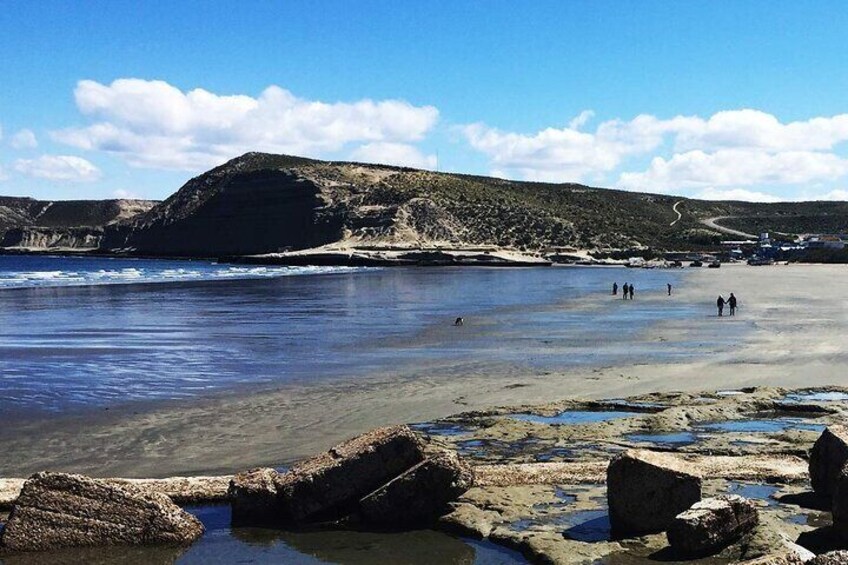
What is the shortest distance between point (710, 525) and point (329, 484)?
13.6 feet

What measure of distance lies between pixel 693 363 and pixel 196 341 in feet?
52.5

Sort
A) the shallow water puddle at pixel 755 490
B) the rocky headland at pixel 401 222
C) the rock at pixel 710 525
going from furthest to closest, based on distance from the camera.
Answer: the rocky headland at pixel 401 222, the shallow water puddle at pixel 755 490, the rock at pixel 710 525

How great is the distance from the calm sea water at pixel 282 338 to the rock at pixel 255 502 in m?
8.61

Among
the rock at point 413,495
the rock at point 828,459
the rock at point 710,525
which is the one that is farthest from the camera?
the rock at point 413,495

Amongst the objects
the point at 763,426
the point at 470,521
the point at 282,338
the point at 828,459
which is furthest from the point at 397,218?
the point at 828,459

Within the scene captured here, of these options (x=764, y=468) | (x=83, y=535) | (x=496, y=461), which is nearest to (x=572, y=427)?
(x=496, y=461)

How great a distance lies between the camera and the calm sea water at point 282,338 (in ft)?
67.4

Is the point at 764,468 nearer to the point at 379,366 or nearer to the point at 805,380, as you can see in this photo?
the point at 805,380

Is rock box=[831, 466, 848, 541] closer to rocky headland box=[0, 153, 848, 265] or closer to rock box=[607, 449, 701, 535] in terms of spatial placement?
rock box=[607, 449, 701, 535]

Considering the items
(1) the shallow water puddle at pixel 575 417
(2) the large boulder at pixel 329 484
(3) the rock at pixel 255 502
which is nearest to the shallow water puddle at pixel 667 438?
(1) the shallow water puddle at pixel 575 417

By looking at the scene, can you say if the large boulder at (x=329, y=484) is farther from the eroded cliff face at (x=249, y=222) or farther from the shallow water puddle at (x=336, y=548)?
the eroded cliff face at (x=249, y=222)

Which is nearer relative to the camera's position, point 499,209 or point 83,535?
point 83,535

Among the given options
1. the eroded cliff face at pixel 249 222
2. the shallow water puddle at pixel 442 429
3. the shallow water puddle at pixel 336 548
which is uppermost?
the eroded cliff face at pixel 249 222

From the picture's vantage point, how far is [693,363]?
22.3 meters
